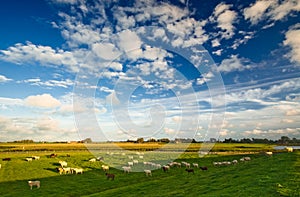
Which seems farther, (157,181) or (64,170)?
(64,170)

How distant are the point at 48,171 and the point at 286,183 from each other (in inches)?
1581

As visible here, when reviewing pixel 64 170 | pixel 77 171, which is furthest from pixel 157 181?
pixel 64 170

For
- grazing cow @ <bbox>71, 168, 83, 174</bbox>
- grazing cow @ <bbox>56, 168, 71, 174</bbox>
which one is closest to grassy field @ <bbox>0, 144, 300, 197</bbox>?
grazing cow @ <bbox>56, 168, 71, 174</bbox>

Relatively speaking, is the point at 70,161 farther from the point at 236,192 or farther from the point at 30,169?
the point at 236,192

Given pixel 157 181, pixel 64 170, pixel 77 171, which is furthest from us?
pixel 64 170

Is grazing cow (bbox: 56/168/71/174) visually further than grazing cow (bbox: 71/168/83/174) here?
Yes

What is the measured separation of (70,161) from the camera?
58344mm

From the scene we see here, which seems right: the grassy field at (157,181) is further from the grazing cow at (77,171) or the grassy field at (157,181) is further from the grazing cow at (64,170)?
the grazing cow at (77,171)

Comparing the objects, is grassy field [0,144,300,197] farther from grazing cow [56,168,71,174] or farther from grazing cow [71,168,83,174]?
grazing cow [71,168,83,174]

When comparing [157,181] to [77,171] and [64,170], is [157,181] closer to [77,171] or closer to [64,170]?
[77,171]

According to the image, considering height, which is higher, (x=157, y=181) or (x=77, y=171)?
(x=77, y=171)

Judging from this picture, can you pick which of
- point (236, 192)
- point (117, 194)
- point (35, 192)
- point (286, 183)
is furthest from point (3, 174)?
point (286, 183)

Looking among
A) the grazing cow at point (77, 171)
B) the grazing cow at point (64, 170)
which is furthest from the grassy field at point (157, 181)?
the grazing cow at point (77, 171)

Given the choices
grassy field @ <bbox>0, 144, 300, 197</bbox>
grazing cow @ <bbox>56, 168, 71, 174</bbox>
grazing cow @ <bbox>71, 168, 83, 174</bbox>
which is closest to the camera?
grassy field @ <bbox>0, 144, 300, 197</bbox>
